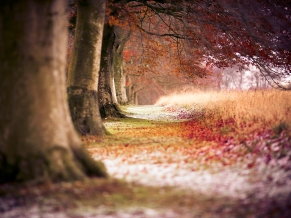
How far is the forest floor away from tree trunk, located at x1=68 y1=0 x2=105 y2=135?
8.69ft

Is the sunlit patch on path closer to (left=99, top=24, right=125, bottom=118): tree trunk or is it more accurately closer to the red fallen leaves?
the red fallen leaves

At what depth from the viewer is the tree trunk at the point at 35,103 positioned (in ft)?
17.3

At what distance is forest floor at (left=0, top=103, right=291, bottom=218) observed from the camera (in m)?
4.37

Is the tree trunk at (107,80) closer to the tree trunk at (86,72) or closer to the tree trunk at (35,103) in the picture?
the tree trunk at (86,72)

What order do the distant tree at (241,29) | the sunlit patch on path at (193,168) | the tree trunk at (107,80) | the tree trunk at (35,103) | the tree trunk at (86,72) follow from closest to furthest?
the sunlit patch on path at (193,168) → the tree trunk at (35,103) → the tree trunk at (86,72) → the distant tree at (241,29) → the tree trunk at (107,80)

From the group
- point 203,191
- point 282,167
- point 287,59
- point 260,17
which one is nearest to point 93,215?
point 203,191

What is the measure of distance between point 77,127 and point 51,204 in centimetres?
585

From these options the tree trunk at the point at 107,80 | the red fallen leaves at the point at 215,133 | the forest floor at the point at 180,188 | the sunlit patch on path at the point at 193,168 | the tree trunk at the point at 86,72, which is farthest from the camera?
the tree trunk at the point at 107,80

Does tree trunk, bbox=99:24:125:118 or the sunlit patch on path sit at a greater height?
tree trunk, bbox=99:24:125:118

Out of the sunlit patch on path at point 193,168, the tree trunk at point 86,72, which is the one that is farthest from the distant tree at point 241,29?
the sunlit patch on path at point 193,168

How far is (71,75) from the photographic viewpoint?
1095 cm

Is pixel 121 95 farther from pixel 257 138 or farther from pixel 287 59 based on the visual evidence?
pixel 257 138

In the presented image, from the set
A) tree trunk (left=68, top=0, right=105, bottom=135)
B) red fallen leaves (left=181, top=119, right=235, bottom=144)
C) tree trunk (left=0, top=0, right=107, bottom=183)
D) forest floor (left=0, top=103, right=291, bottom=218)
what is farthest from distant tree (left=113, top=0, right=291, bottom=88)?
tree trunk (left=0, top=0, right=107, bottom=183)

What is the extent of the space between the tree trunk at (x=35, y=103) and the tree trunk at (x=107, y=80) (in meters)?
9.77
